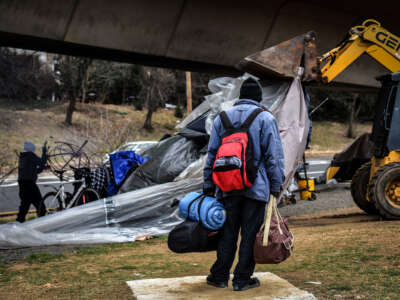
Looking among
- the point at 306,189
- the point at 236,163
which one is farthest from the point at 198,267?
the point at 306,189

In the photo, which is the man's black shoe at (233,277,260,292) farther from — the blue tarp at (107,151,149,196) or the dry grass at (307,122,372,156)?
the dry grass at (307,122,372,156)

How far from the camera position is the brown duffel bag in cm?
431

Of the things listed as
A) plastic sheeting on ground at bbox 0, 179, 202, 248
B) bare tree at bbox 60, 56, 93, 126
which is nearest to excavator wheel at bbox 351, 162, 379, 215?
plastic sheeting on ground at bbox 0, 179, 202, 248

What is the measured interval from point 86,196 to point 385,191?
233 inches

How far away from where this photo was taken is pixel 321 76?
28.7 feet

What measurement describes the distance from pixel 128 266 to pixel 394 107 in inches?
240

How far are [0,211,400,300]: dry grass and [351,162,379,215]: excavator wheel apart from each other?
69.4 inches

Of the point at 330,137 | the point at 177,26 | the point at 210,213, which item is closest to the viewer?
the point at 210,213

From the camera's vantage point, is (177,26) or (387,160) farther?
(177,26)

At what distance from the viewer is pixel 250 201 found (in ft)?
14.4

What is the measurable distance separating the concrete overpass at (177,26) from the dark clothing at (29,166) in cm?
240

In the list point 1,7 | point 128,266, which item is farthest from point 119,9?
point 128,266

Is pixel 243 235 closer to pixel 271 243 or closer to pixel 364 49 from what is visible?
pixel 271 243

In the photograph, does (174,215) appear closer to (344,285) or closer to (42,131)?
(344,285)
